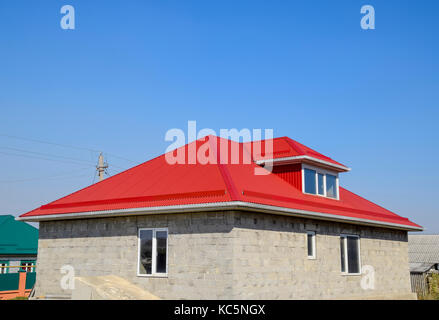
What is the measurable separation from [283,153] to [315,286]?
5799 mm

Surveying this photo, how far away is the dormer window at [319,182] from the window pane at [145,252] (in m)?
6.85

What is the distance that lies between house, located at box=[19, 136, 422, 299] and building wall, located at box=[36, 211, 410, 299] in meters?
0.04

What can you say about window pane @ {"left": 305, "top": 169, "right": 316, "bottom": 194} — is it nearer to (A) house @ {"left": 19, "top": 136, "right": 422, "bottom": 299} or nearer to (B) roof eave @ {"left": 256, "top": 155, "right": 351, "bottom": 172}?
(A) house @ {"left": 19, "top": 136, "right": 422, "bottom": 299}

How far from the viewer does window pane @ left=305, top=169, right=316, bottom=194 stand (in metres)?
20.5

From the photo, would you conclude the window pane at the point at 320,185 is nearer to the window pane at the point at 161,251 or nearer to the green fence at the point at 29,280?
the window pane at the point at 161,251

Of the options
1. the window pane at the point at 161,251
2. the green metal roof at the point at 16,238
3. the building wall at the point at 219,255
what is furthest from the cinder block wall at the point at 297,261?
the green metal roof at the point at 16,238

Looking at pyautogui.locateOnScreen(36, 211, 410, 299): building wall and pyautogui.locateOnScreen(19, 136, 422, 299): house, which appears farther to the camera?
pyautogui.locateOnScreen(19, 136, 422, 299): house

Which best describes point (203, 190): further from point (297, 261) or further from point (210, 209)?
point (297, 261)

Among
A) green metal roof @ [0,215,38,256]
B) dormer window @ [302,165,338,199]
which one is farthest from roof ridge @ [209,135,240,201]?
green metal roof @ [0,215,38,256]

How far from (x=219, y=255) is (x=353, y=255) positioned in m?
7.94

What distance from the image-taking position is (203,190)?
16.5 meters

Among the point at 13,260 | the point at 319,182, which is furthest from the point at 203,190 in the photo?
the point at 13,260

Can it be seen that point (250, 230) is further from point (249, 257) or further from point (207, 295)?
point (207, 295)

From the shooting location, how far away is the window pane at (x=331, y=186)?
21766 millimetres
